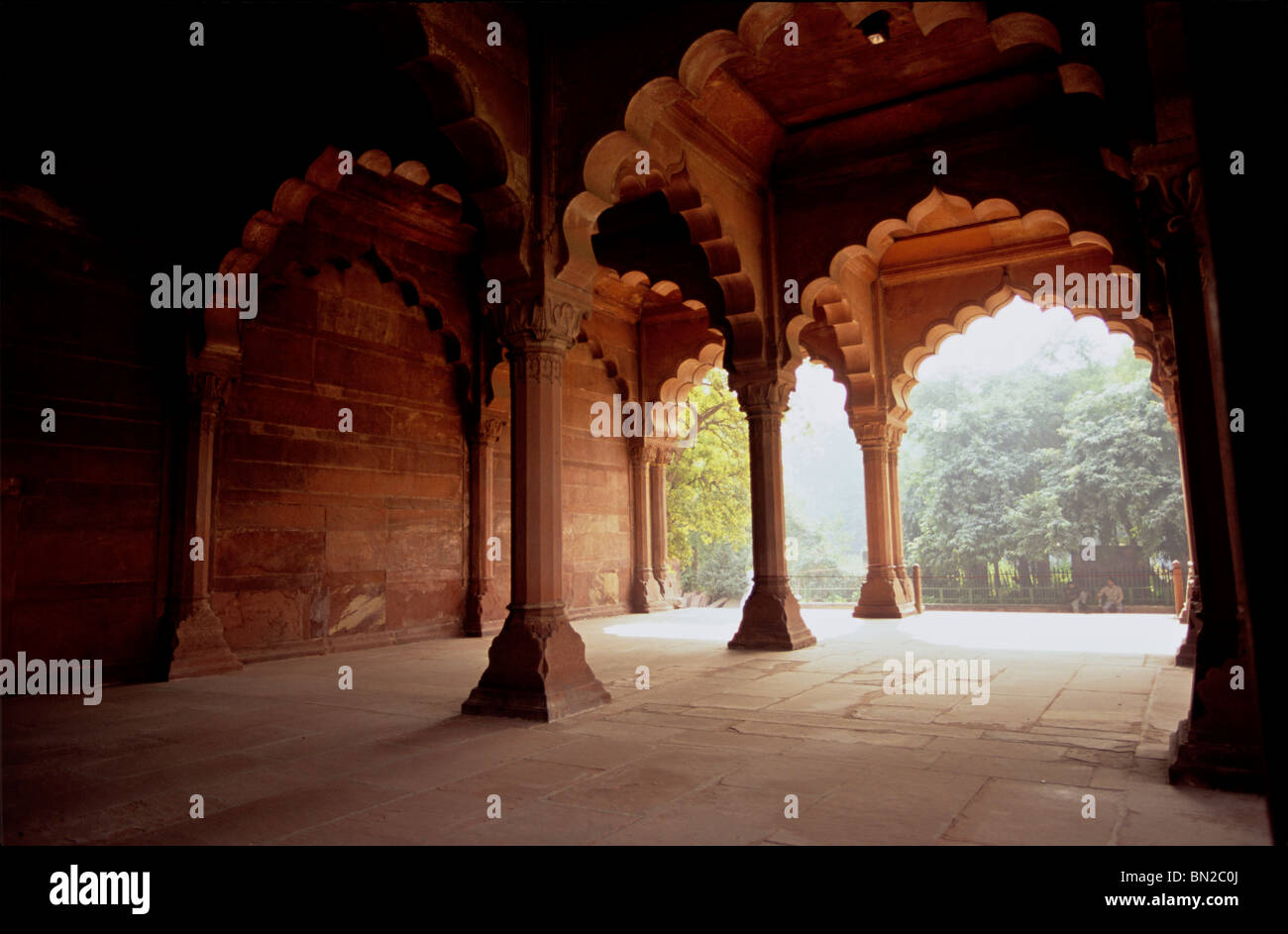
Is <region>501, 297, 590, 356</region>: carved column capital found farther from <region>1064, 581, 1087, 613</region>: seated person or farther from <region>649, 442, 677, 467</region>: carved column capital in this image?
<region>1064, 581, 1087, 613</region>: seated person

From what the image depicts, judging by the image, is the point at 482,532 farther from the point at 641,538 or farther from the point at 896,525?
the point at 896,525

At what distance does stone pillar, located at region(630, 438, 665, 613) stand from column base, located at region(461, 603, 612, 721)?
843cm

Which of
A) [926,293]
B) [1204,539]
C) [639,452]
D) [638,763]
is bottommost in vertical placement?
[638,763]

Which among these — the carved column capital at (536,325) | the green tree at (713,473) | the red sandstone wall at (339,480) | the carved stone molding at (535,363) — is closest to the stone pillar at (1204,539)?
the carved column capital at (536,325)

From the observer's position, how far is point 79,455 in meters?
7.21

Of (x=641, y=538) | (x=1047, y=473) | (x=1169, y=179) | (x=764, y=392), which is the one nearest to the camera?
(x=1169, y=179)

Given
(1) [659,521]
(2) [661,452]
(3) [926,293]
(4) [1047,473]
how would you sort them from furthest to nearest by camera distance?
(4) [1047,473]
(2) [661,452]
(1) [659,521]
(3) [926,293]

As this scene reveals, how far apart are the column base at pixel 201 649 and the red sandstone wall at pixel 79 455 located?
1.20ft

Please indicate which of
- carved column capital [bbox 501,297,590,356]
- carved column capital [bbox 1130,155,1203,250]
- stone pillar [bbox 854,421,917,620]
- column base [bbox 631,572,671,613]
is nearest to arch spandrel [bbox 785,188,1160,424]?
stone pillar [bbox 854,421,917,620]

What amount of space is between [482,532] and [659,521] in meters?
4.49

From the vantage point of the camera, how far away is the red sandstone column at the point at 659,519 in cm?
1465

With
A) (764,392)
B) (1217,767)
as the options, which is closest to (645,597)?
(764,392)

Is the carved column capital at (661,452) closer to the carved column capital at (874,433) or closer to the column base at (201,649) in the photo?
the carved column capital at (874,433)
